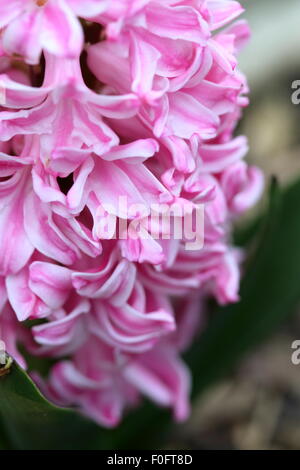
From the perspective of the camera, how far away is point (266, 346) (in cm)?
156

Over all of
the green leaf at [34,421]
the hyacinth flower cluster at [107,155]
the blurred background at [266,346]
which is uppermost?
the hyacinth flower cluster at [107,155]

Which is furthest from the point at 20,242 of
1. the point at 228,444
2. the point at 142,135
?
the point at 228,444

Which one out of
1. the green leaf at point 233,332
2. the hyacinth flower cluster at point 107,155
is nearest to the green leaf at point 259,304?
the green leaf at point 233,332

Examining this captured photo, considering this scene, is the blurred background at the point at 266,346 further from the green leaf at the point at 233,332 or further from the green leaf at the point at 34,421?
the green leaf at the point at 34,421

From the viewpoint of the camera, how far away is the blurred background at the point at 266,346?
4.57 feet

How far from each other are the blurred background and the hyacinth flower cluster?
0.35 meters

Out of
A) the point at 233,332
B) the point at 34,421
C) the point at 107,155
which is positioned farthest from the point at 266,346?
the point at 107,155

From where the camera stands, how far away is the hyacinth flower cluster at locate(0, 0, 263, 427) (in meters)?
0.71

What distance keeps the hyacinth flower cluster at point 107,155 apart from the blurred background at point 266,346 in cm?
35

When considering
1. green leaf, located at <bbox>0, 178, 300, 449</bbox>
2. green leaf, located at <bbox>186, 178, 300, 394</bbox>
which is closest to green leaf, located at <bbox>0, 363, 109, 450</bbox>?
green leaf, located at <bbox>0, 178, 300, 449</bbox>

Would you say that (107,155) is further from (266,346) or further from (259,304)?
(266,346)

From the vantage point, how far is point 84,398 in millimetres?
1059
